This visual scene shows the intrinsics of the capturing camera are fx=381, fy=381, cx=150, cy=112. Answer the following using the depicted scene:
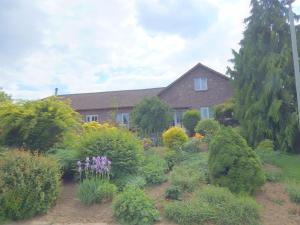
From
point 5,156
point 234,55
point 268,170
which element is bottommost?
point 268,170

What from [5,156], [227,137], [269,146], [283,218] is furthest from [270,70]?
Result: [5,156]

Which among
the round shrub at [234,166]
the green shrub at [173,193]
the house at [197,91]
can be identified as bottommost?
the green shrub at [173,193]

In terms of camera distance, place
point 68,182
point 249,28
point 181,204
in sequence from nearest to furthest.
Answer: point 181,204
point 68,182
point 249,28

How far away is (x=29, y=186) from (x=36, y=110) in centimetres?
347

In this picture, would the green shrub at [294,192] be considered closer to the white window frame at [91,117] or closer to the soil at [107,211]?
the soil at [107,211]

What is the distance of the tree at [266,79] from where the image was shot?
→ 15.4 m

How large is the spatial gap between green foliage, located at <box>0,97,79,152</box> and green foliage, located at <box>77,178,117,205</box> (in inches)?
115

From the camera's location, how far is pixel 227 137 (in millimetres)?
8914

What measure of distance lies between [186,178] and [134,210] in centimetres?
197

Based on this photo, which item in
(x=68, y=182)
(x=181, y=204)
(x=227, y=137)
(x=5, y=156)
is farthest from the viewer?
(x=68, y=182)

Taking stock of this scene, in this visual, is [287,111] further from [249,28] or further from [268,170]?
[268,170]

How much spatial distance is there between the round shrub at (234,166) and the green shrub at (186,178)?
0.42 meters

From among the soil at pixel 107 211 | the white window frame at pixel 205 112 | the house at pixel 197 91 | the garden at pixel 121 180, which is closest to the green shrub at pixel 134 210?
the garden at pixel 121 180

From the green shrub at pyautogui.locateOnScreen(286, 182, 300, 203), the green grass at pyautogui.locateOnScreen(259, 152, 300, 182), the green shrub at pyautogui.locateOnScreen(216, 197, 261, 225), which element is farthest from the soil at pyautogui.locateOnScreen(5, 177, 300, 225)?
the green grass at pyautogui.locateOnScreen(259, 152, 300, 182)
